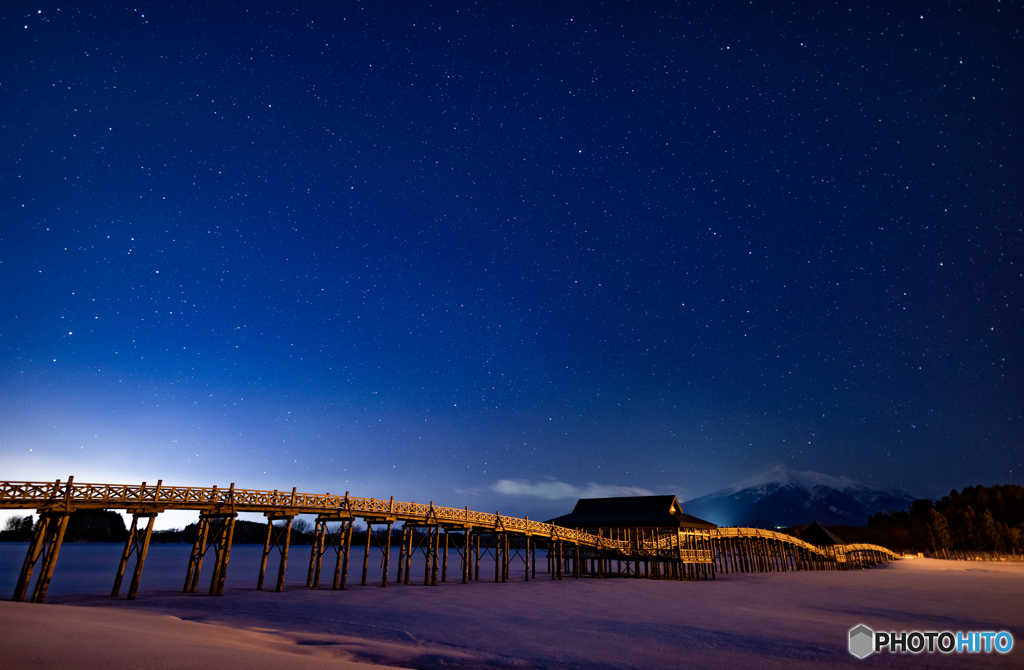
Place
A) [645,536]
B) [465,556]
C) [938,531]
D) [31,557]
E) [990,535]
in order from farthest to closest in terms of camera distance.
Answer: [938,531] < [990,535] < [645,536] < [465,556] < [31,557]

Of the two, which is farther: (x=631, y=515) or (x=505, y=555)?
(x=631, y=515)

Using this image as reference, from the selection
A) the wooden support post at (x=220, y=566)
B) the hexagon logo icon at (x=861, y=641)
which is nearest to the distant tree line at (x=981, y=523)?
the hexagon logo icon at (x=861, y=641)

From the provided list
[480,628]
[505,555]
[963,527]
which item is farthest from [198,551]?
[963,527]

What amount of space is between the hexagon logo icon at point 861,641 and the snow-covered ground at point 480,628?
358 millimetres

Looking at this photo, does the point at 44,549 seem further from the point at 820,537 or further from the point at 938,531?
the point at 938,531

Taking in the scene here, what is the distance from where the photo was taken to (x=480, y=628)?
18125 mm

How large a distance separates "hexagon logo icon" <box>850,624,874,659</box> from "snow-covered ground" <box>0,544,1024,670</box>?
36cm

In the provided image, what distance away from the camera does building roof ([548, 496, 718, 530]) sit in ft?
171

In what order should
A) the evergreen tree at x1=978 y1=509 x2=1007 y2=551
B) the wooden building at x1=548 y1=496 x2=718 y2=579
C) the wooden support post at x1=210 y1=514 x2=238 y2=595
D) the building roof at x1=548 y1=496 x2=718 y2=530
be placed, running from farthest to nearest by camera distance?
the evergreen tree at x1=978 y1=509 x2=1007 y2=551 < the building roof at x1=548 y1=496 x2=718 y2=530 < the wooden building at x1=548 y1=496 x2=718 y2=579 < the wooden support post at x1=210 y1=514 x2=238 y2=595

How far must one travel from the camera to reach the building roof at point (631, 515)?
52.2 m

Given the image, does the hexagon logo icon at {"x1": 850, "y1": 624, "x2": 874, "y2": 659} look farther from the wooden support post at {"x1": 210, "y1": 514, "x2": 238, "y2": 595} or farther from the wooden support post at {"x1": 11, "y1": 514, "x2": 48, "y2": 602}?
the wooden support post at {"x1": 11, "y1": 514, "x2": 48, "y2": 602}

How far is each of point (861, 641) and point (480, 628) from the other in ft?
40.6

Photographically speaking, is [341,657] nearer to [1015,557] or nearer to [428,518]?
[428,518]

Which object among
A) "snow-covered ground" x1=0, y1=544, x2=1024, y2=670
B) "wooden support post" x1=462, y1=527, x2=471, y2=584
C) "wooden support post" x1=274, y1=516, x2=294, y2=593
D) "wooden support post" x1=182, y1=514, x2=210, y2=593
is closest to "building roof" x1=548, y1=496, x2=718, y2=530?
"wooden support post" x1=462, y1=527, x2=471, y2=584
